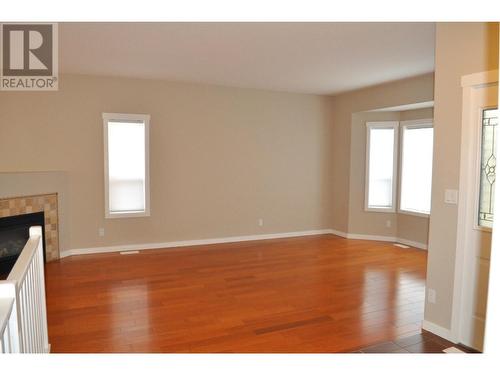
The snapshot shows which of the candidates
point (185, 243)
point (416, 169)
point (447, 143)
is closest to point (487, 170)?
point (447, 143)

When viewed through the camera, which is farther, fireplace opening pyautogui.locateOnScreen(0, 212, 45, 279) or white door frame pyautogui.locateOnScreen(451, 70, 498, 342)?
fireplace opening pyautogui.locateOnScreen(0, 212, 45, 279)

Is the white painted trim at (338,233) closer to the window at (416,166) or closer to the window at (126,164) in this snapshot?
the window at (416,166)

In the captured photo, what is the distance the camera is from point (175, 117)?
6191 mm

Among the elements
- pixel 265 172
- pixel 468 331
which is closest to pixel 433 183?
pixel 468 331

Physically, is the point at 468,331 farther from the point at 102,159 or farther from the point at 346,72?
the point at 102,159

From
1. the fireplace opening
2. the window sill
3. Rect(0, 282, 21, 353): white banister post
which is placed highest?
Rect(0, 282, 21, 353): white banister post

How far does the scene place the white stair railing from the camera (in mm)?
1203

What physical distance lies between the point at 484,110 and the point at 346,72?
113 inches

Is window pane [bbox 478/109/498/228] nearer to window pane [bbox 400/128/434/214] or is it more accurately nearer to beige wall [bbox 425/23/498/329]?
beige wall [bbox 425/23/498/329]

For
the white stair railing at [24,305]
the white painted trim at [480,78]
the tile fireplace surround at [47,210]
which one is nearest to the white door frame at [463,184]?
the white painted trim at [480,78]

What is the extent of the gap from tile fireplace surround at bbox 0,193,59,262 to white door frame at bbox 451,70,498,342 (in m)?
5.16

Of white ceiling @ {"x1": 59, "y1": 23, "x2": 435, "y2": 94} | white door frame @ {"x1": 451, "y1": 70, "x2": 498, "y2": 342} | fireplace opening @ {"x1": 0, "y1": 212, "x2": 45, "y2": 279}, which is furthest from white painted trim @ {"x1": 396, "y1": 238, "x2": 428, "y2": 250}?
fireplace opening @ {"x1": 0, "y1": 212, "x2": 45, "y2": 279}

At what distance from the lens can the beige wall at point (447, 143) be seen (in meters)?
2.83
